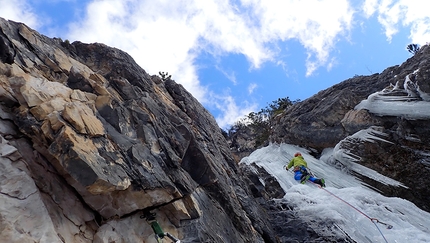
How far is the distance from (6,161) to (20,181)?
0.35 meters

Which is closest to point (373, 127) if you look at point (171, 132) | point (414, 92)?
point (414, 92)

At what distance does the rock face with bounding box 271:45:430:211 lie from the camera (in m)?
11.4

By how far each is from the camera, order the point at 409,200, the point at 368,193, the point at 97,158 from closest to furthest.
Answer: the point at 97,158 → the point at 368,193 → the point at 409,200

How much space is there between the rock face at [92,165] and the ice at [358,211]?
6.13ft

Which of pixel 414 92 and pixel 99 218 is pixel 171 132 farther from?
pixel 414 92

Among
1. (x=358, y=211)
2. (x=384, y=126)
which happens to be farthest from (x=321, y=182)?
(x=384, y=126)

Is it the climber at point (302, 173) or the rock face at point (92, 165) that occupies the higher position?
the rock face at point (92, 165)

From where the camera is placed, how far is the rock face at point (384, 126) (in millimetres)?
11445

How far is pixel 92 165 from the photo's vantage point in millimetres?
5039

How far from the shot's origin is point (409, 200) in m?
11.5

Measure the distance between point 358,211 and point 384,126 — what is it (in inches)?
173

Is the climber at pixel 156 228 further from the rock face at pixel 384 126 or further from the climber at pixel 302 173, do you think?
the rock face at pixel 384 126

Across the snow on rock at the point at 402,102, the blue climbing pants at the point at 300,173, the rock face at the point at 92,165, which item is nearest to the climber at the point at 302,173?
the blue climbing pants at the point at 300,173

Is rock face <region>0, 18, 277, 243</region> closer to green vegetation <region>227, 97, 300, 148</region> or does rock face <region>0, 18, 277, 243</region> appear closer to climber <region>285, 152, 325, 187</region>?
climber <region>285, 152, 325, 187</region>
